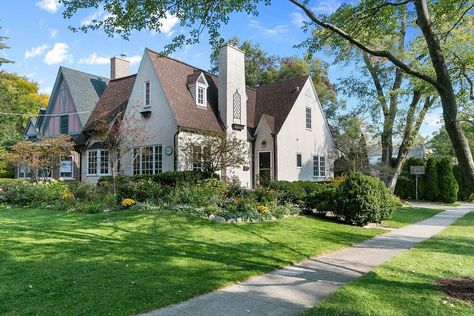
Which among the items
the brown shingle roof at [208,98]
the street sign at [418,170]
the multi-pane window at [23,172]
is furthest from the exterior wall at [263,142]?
the multi-pane window at [23,172]

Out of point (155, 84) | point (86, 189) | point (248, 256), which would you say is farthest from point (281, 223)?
point (155, 84)

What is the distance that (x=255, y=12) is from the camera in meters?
7.75

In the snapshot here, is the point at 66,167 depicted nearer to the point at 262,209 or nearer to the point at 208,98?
the point at 208,98

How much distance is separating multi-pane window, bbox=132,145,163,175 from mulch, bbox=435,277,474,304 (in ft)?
46.1

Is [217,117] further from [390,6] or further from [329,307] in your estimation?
[329,307]

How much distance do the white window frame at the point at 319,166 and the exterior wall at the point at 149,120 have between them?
38.1 feet

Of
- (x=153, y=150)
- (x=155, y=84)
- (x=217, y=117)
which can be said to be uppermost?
(x=155, y=84)

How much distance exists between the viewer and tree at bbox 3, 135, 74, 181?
1955 centimetres

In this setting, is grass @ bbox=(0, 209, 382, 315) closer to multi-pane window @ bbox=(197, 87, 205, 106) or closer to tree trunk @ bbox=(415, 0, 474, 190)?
tree trunk @ bbox=(415, 0, 474, 190)

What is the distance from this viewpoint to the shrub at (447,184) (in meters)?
26.5

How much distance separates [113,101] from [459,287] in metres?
20.4

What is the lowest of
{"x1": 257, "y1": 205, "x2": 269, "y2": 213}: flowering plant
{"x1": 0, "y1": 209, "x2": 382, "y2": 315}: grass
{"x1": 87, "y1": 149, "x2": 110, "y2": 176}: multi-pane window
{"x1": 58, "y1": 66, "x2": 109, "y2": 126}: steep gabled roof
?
{"x1": 0, "y1": 209, "x2": 382, "y2": 315}: grass

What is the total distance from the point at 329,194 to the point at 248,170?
7979mm

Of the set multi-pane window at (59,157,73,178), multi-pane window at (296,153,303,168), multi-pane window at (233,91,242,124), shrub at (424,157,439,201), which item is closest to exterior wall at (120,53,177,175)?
multi-pane window at (233,91,242,124)
